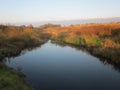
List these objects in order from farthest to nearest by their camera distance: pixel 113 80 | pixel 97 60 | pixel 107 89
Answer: pixel 97 60, pixel 113 80, pixel 107 89

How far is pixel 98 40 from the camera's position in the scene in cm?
5103

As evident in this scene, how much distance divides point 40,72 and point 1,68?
574 cm

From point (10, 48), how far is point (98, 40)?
19.7m

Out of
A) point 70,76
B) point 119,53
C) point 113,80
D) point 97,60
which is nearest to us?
point 113,80

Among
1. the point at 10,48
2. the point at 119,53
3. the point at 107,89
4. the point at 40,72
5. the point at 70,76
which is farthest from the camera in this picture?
the point at 10,48

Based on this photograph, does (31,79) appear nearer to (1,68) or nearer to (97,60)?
(1,68)

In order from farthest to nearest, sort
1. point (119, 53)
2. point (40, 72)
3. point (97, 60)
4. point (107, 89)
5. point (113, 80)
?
1. point (97, 60)
2. point (119, 53)
3. point (40, 72)
4. point (113, 80)
5. point (107, 89)

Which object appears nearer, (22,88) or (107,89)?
(22,88)

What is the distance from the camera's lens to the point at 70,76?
27.9 meters

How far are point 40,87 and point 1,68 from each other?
589 cm

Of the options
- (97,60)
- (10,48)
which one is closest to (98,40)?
(97,60)

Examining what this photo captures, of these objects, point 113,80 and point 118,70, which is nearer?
point 113,80

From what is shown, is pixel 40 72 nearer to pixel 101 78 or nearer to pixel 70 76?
pixel 70 76

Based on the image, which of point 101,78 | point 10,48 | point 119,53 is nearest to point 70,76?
point 101,78
